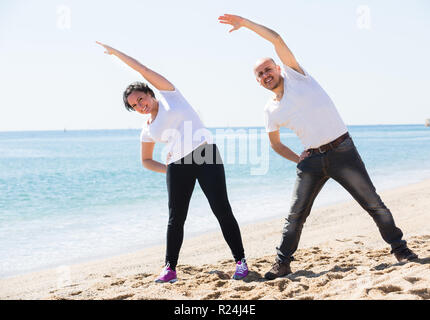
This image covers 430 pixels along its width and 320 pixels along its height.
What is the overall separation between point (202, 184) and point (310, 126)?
1031 mm

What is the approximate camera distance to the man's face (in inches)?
143

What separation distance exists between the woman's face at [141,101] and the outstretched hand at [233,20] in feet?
2.87

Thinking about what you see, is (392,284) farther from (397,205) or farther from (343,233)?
(397,205)

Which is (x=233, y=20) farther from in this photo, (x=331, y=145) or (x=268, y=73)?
(x=331, y=145)

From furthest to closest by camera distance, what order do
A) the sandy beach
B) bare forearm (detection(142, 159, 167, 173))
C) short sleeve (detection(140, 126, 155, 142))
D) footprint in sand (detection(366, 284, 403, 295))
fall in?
bare forearm (detection(142, 159, 167, 173)) → short sleeve (detection(140, 126, 155, 142)) → the sandy beach → footprint in sand (detection(366, 284, 403, 295))

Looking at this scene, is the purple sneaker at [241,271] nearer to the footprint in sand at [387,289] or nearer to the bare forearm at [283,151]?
the bare forearm at [283,151]

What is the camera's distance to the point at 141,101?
12.3 ft

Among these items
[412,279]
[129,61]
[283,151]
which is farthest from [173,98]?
[412,279]

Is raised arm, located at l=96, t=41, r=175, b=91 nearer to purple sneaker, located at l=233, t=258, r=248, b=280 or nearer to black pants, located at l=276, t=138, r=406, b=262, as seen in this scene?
black pants, located at l=276, t=138, r=406, b=262

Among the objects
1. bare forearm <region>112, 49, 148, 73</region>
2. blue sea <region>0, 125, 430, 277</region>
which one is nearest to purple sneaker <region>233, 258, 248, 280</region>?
blue sea <region>0, 125, 430, 277</region>

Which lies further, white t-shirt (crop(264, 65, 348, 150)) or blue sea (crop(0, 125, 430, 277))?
blue sea (crop(0, 125, 430, 277))

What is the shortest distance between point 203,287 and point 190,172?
38.6 inches

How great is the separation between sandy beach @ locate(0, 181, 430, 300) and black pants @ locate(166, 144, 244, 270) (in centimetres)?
52
